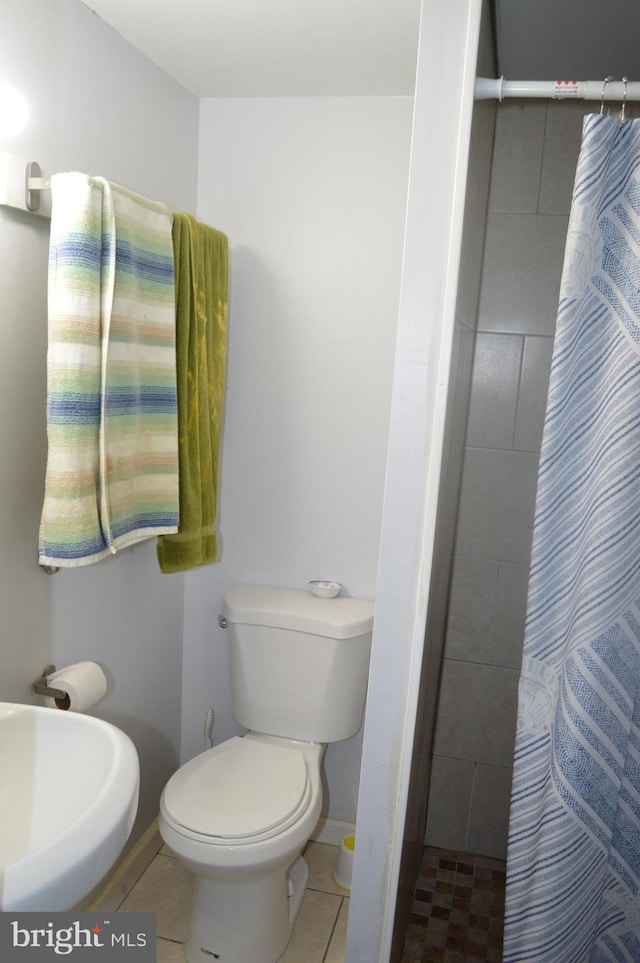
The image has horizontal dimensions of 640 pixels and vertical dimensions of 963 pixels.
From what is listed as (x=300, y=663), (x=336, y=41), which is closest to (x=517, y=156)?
(x=336, y=41)

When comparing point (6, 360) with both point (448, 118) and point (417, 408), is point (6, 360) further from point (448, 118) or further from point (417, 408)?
point (448, 118)

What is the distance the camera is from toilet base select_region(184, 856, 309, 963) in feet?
6.12

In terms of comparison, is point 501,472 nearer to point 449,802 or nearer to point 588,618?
point 588,618

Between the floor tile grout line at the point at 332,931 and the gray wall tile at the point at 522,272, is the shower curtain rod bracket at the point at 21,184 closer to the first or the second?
the gray wall tile at the point at 522,272

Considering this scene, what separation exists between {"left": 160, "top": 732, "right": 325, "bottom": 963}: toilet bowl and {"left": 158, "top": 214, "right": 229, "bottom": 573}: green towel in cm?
57

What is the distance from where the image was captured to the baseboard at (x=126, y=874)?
2.01 meters

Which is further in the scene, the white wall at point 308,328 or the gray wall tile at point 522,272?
the white wall at point 308,328

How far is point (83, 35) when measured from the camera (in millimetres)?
1673

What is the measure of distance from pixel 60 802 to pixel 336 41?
175 centimetres

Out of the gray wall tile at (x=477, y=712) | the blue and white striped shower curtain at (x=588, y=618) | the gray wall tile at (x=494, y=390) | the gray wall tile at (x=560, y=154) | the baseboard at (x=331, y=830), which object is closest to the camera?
the blue and white striped shower curtain at (x=588, y=618)

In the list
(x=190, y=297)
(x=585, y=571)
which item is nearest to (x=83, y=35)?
(x=190, y=297)

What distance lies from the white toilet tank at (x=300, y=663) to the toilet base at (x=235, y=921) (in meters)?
0.43

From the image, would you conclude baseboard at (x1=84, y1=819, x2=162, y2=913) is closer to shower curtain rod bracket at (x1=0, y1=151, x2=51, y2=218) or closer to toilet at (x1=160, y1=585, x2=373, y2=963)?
toilet at (x1=160, y1=585, x2=373, y2=963)
